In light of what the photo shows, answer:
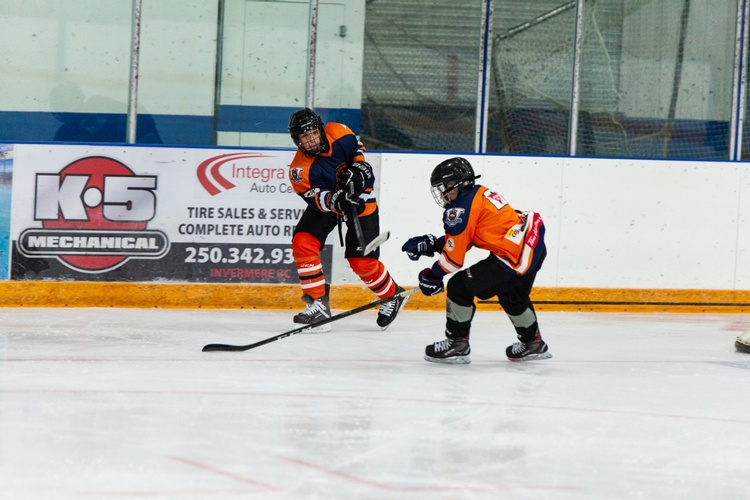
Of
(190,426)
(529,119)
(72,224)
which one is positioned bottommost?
(190,426)

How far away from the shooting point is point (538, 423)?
2.97m

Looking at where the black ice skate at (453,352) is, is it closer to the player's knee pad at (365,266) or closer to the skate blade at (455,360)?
the skate blade at (455,360)

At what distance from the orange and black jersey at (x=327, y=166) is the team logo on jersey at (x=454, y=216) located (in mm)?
1081

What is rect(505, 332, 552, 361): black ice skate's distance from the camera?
408cm

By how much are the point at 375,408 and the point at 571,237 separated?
312 cm

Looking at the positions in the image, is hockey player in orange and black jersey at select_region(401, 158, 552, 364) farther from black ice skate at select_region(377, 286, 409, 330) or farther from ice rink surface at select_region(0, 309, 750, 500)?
black ice skate at select_region(377, 286, 409, 330)

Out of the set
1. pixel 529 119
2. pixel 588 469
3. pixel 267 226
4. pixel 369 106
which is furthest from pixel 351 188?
pixel 588 469

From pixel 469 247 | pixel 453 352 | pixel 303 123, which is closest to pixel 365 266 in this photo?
pixel 303 123

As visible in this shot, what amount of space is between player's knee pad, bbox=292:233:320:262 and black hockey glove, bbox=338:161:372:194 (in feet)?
0.98

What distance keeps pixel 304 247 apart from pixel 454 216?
1242 millimetres

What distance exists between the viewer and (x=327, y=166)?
15.8 ft

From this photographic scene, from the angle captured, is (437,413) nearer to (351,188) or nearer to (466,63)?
(351,188)

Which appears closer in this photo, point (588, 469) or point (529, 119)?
point (588, 469)

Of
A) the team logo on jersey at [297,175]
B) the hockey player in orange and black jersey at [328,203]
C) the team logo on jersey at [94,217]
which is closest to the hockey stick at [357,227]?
the hockey player in orange and black jersey at [328,203]
